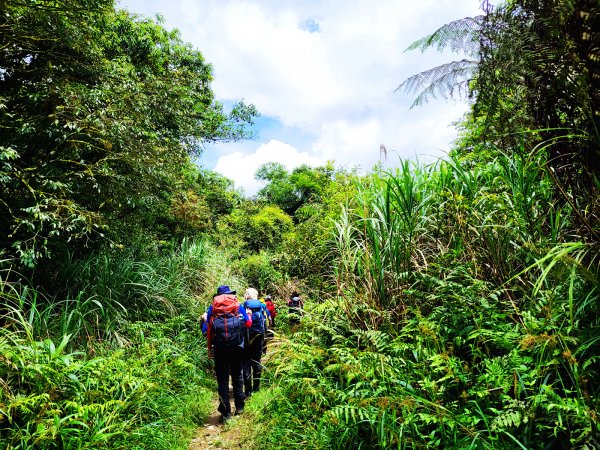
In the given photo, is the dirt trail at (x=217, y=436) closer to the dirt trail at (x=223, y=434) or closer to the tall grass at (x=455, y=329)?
the dirt trail at (x=223, y=434)

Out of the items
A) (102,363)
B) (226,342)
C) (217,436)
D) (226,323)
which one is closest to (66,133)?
(102,363)

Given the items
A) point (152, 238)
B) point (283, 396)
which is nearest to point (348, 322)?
point (283, 396)

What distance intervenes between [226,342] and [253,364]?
1.83m

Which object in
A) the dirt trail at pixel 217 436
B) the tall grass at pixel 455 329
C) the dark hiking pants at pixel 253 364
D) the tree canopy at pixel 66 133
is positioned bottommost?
the dirt trail at pixel 217 436

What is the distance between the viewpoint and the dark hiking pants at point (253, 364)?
5676mm

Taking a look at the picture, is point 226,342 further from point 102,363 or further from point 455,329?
point 455,329

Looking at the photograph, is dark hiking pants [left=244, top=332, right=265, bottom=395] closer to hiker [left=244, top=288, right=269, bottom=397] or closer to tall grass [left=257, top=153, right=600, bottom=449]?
hiker [left=244, top=288, right=269, bottom=397]

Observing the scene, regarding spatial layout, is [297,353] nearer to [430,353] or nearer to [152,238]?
[430,353]

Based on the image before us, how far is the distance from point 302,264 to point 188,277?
10.8 ft

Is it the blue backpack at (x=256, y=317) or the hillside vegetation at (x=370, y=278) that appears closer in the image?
the hillside vegetation at (x=370, y=278)

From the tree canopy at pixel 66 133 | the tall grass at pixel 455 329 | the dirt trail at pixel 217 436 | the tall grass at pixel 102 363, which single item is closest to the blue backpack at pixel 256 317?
the tall grass at pixel 102 363

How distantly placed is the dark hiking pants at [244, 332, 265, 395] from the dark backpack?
74 cm

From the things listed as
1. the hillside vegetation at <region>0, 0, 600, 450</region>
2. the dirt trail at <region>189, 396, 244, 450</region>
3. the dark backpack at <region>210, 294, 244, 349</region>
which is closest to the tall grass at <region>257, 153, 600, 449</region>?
the hillside vegetation at <region>0, 0, 600, 450</region>

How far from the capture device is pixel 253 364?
20.4 feet
